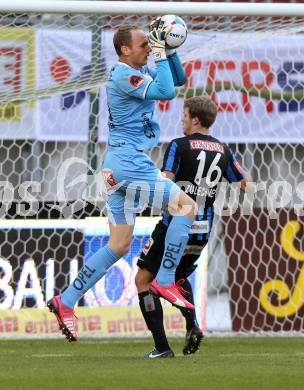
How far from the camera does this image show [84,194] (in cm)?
973

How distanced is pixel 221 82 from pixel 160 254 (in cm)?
351

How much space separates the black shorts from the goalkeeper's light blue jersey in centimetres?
63

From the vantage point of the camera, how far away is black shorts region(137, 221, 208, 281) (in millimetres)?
7102

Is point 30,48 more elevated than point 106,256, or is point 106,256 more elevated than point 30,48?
point 30,48

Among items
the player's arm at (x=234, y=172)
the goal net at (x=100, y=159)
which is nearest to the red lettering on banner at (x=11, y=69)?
Answer: the goal net at (x=100, y=159)

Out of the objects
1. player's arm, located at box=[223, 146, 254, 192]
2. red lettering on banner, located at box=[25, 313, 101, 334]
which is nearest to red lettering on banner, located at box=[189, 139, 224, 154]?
player's arm, located at box=[223, 146, 254, 192]

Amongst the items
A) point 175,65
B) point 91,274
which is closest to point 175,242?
point 91,274

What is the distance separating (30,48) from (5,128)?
0.88 m

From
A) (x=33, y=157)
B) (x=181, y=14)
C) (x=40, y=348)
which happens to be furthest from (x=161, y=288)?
(x=33, y=157)

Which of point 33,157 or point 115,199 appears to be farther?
point 33,157

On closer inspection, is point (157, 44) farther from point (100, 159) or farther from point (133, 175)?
point (100, 159)

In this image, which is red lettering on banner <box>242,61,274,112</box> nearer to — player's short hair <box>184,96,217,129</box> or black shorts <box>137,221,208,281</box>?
player's short hair <box>184,96,217,129</box>

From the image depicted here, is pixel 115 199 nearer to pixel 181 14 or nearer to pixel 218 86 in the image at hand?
pixel 181 14

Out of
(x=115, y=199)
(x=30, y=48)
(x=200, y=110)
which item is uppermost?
(x=30, y=48)
